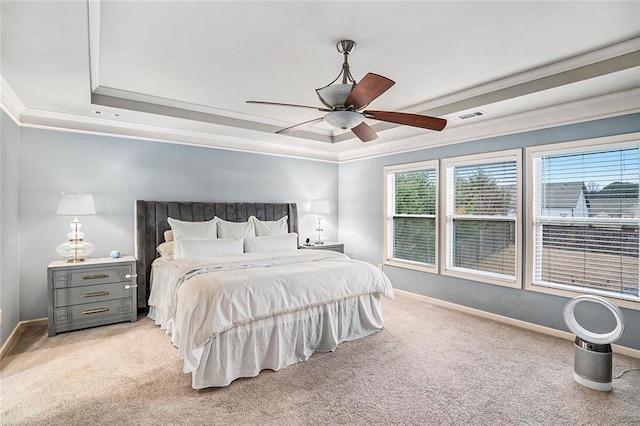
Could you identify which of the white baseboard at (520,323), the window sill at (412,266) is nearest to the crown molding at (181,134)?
the window sill at (412,266)

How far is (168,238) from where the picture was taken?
170 inches

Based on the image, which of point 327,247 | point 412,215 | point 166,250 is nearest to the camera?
point 166,250

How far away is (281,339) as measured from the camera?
289 centimetres

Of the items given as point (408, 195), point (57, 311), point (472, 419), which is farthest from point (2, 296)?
point (408, 195)

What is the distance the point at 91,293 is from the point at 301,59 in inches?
134

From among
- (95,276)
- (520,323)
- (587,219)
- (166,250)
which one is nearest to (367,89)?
(587,219)

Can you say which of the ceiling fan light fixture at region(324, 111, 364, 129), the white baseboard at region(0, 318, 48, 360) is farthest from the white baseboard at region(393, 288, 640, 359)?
the white baseboard at region(0, 318, 48, 360)

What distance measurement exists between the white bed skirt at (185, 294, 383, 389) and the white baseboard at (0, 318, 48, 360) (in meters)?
2.06

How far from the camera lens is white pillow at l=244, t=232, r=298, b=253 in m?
4.44

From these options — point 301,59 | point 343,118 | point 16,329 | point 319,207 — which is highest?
point 301,59

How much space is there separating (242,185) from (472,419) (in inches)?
170

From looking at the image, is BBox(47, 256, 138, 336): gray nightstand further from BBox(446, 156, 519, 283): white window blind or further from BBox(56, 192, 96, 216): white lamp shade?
BBox(446, 156, 519, 283): white window blind

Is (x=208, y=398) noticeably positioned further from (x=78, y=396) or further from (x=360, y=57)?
(x=360, y=57)

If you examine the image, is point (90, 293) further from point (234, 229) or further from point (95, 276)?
point (234, 229)
